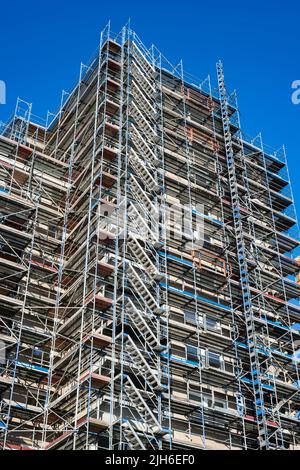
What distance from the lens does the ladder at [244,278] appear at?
2886 cm

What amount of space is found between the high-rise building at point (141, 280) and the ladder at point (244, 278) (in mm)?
92

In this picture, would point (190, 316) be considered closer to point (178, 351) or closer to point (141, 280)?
point (178, 351)

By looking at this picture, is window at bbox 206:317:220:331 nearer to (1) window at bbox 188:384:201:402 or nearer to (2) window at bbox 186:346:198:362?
(2) window at bbox 186:346:198:362

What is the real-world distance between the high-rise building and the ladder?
0.09 m

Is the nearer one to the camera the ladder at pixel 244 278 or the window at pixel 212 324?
the ladder at pixel 244 278

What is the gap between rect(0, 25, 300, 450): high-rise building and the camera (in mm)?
26406

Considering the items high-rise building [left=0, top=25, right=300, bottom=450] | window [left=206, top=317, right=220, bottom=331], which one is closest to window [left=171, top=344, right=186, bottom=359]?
high-rise building [left=0, top=25, right=300, bottom=450]

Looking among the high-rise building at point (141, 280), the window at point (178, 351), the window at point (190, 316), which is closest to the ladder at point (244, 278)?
the high-rise building at point (141, 280)

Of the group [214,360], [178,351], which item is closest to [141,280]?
[178,351]

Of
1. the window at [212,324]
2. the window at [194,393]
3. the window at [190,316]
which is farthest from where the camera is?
the window at [212,324]

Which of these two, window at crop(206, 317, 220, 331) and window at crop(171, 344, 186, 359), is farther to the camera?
window at crop(206, 317, 220, 331)

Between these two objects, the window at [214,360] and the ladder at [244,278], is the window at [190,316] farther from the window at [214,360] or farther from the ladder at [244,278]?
the ladder at [244,278]

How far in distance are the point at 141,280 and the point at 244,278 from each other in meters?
6.95

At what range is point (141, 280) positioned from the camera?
93.6 ft
